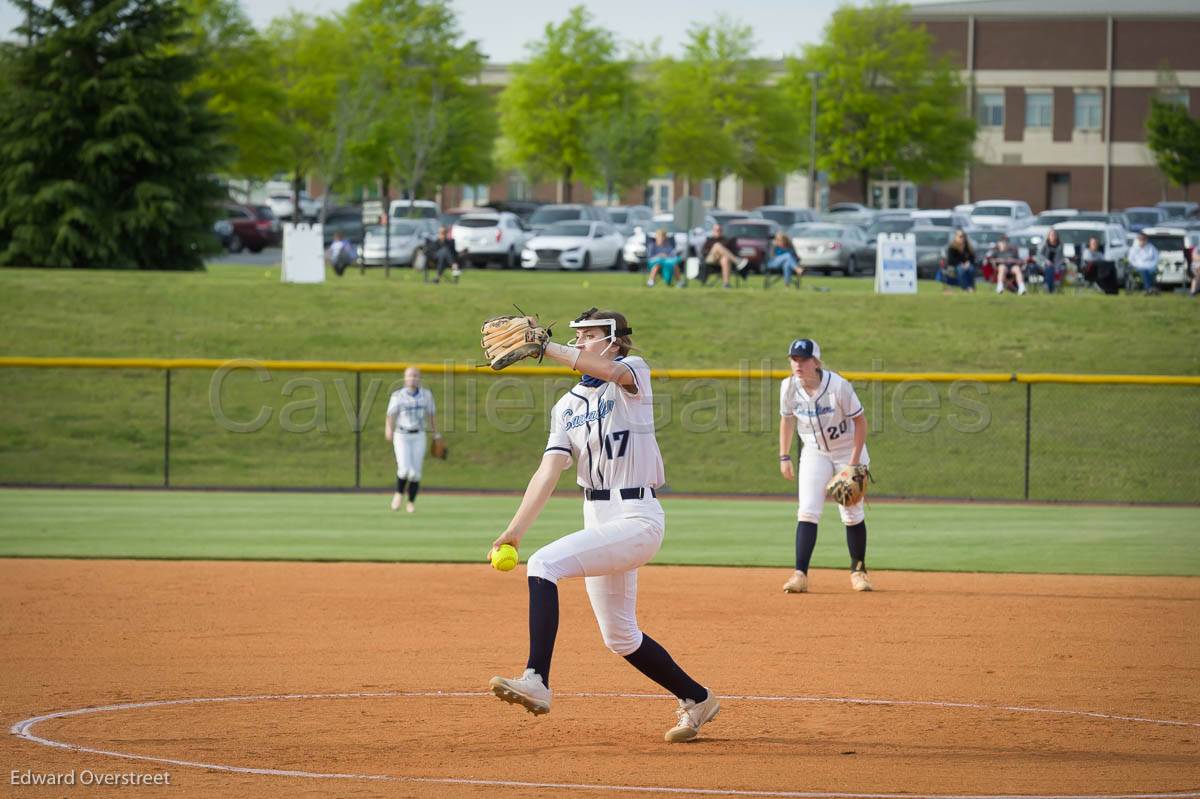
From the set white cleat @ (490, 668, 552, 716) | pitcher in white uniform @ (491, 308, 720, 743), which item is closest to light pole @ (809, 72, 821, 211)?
pitcher in white uniform @ (491, 308, 720, 743)

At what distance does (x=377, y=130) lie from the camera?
5853 centimetres

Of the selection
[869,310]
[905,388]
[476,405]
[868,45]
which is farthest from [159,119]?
[868,45]

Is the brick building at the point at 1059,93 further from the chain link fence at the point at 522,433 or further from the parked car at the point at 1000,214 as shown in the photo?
the chain link fence at the point at 522,433

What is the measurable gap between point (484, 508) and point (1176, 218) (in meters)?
44.4

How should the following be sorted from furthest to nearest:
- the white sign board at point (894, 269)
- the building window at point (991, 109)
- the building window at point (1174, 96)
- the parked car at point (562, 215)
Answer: the building window at point (991, 109)
the building window at point (1174, 96)
the parked car at point (562, 215)
the white sign board at point (894, 269)

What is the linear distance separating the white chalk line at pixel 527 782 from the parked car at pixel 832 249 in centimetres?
3269

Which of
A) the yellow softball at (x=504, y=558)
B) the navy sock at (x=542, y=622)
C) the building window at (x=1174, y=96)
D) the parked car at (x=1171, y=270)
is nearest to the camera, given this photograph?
the yellow softball at (x=504, y=558)

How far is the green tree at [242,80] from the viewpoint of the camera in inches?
2111

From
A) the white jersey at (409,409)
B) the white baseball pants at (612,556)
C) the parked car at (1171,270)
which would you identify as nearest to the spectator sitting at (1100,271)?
the parked car at (1171,270)

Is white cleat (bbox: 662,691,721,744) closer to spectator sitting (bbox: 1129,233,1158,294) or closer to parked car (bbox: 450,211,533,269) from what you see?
spectator sitting (bbox: 1129,233,1158,294)

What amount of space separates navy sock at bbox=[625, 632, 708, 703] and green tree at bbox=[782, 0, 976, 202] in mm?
58274

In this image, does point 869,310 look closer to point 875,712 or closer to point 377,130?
point 875,712

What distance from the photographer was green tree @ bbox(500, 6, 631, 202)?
206 ft

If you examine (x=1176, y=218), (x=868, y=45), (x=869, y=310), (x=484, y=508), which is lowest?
(x=484, y=508)
